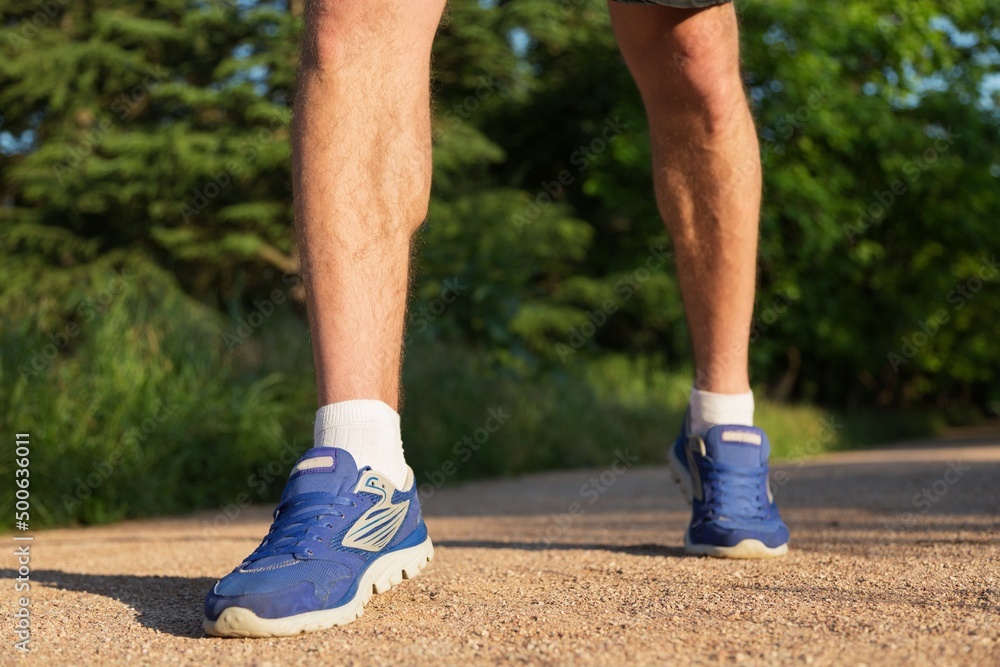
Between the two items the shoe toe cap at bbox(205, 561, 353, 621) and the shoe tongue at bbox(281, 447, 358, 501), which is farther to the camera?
the shoe tongue at bbox(281, 447, 358, 501)

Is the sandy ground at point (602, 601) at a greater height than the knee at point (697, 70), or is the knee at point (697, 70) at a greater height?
the knee at point (697, 70)

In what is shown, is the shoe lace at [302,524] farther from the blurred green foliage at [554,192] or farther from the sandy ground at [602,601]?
the blurred green foliage at [554,192]

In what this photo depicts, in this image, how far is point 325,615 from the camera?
139cm

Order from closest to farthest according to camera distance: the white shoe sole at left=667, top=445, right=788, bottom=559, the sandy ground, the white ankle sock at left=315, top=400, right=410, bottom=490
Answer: the sandy ground, the white ankle sock at left=315, top=400, right=410, bottom=490, the white shoe sole at left=667, top=445, right=788, bottom=559

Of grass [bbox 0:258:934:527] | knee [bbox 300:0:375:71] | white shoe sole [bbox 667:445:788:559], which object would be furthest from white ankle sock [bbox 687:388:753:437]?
grass [bbox 0:258:934:527]

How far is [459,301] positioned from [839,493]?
6.27 meters

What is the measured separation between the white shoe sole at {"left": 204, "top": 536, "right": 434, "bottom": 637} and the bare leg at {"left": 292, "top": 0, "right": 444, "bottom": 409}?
25cm

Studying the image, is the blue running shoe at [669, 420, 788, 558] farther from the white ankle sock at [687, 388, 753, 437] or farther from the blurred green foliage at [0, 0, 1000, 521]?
the blurred green foliage at [0, 0, 1000, 521]

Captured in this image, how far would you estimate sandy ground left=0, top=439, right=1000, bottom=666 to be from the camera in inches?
47.9

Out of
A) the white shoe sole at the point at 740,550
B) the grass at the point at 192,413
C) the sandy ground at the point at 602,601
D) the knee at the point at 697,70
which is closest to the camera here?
the sandy ground at the point at 602,601

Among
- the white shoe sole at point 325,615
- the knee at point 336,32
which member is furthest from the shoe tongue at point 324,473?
the knee at point 336,32

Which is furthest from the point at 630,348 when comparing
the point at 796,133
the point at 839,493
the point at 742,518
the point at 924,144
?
the point at 742,518

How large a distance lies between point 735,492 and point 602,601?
0.60 meters

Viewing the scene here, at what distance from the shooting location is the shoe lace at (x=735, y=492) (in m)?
2.02
